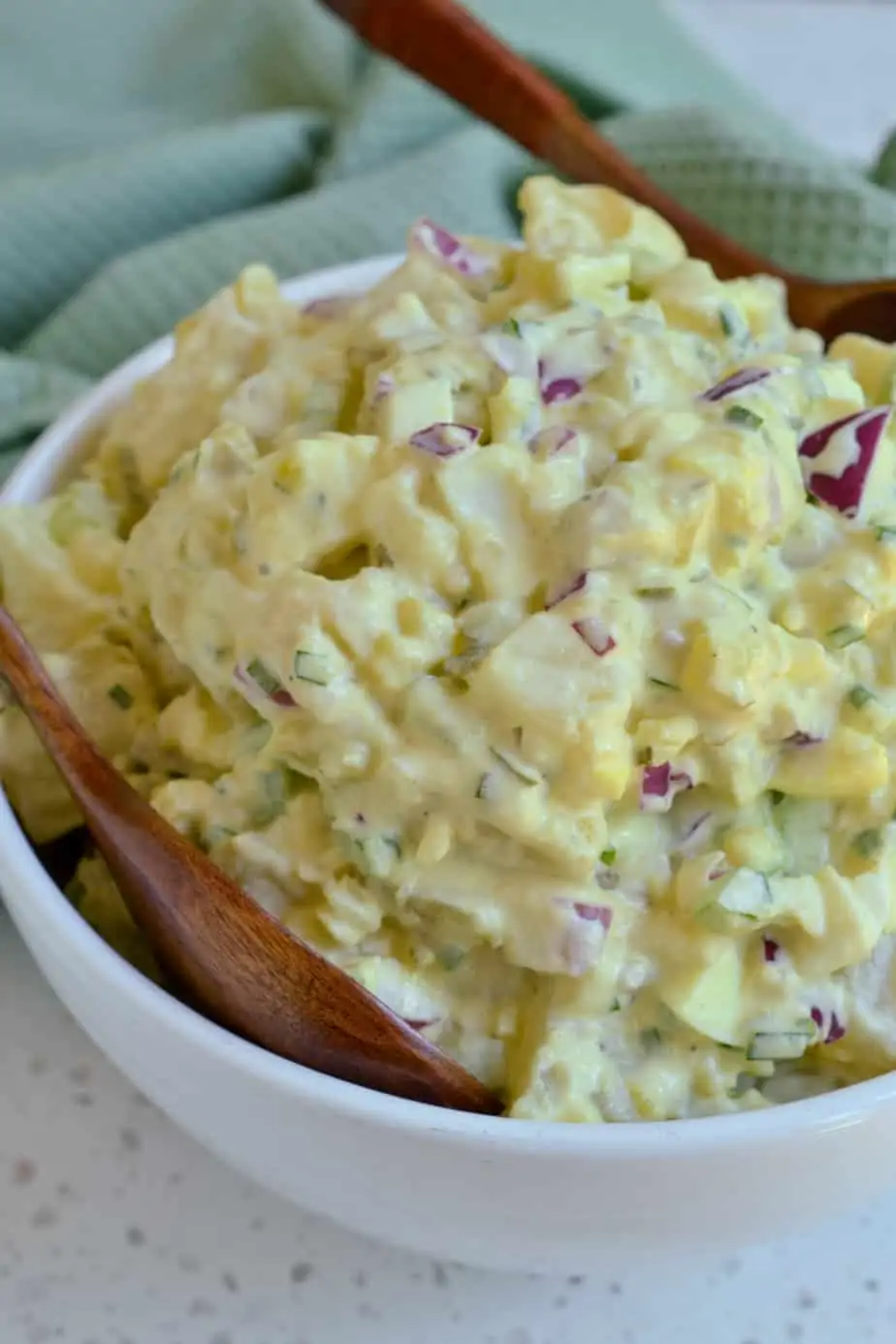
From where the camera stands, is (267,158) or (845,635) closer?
(845,635)

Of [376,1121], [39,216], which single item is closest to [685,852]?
[376,1121]

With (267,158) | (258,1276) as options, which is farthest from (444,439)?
(267,158)

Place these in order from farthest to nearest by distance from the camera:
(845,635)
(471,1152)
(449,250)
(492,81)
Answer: (492,81) < (449,250) < (845,635) < (471,1152)

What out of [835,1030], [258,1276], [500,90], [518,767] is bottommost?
[258,1276]

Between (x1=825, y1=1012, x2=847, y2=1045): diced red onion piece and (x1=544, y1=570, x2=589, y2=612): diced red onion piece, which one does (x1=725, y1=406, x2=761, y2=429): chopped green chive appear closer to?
(x1=544, y1=570, x2=589, y2=612): diced red onion piece

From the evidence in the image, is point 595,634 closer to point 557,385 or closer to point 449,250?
point 557,385

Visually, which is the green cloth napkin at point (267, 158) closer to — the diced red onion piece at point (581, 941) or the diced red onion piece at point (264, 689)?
the diced red onion piece at point (264, 689)

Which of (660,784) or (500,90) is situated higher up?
(500,90)
